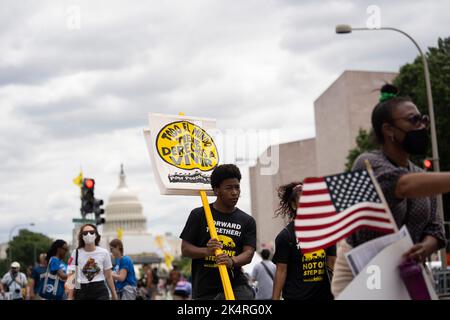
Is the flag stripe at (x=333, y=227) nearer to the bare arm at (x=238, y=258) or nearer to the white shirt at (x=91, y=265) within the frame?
the bare arm at (x=238, y=258)

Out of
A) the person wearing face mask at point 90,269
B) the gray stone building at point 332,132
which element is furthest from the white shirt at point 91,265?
the gray stone building at point 332,132

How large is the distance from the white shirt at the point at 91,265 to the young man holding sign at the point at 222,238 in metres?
4.14

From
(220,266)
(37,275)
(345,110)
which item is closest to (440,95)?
(345,110)

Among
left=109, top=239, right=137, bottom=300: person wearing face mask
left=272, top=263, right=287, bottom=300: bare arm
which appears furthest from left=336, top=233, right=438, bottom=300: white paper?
left=109, top=239, right=137, bottom=300: person wearing face mask

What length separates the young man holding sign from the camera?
733cm

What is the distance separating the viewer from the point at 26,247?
465 feet

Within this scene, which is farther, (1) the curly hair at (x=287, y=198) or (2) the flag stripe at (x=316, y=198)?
(1) the curly hair at (x=287, y=198)

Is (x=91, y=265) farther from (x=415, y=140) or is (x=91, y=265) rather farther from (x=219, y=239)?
(x=415, y=140)

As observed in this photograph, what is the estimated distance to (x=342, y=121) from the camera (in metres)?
70.6

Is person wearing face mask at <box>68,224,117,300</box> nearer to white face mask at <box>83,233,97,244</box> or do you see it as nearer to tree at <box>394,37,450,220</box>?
white face mask at <box>83,233,97,244</box>

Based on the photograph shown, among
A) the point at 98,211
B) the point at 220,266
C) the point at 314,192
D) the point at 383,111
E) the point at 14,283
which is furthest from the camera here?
the point at 98,211

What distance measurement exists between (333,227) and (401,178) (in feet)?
1.33

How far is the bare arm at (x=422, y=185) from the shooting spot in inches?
170

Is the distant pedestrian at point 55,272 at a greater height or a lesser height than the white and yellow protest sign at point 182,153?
lesser
